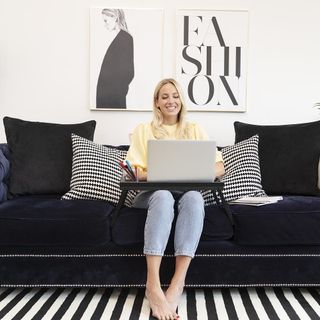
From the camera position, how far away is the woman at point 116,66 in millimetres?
2830

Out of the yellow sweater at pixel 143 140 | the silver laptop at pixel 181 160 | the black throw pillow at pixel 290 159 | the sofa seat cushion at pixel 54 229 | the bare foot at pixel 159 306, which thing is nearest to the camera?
the bare foot at pixel 159 306

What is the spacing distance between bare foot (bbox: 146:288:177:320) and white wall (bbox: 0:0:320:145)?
4.71 ft

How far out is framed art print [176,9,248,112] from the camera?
284 centimetres

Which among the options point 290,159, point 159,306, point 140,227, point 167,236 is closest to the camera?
point 159,306

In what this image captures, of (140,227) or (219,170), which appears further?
(219,170)

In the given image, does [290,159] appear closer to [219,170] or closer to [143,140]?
[219,170]

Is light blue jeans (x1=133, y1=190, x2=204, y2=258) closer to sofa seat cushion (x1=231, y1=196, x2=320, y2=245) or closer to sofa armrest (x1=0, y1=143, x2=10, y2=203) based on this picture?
sofa seat cushion (x1=231, y1=196, x2=320, y2=245)

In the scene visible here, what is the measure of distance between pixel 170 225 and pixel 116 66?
1.49m

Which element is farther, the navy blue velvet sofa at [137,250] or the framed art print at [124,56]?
the framed art print at [124,56]

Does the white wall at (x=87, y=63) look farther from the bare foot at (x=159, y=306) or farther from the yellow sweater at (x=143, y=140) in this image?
the bare foot at (x=159, y=306)

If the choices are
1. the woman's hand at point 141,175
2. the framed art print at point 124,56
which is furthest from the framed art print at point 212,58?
the woman's hand at point 141,175

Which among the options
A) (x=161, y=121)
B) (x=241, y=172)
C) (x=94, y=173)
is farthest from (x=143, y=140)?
(x=241, y=172)

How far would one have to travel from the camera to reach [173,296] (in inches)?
67.0

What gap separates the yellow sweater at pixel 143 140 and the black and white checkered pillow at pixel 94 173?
0.18 m
